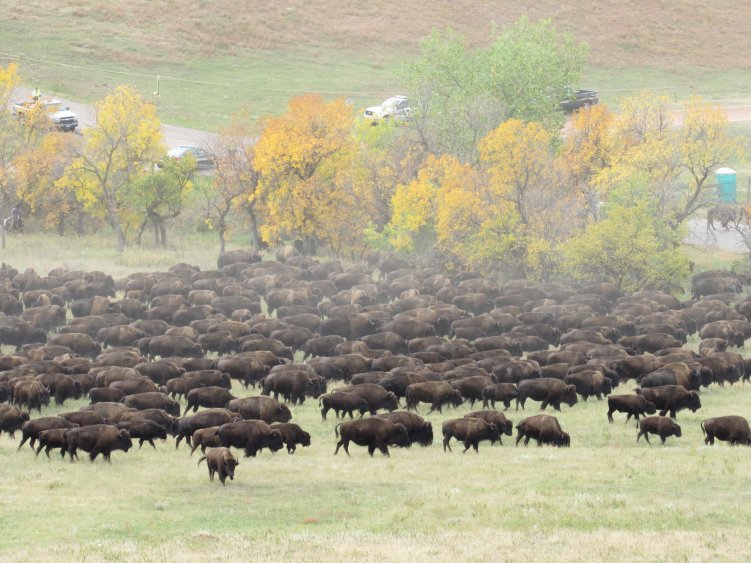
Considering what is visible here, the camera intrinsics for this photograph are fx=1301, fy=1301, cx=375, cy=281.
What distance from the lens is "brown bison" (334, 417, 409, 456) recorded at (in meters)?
30.3

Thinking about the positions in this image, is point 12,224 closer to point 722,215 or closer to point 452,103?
point 452,103

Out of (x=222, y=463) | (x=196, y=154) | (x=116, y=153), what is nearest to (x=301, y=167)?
(x=116, y=153)

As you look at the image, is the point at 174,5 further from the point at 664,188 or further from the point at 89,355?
the point at 89,355

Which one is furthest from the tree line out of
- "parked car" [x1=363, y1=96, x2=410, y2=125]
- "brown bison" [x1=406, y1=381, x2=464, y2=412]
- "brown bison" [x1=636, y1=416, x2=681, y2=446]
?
"brown bison" [x1=636, y1=416, x2=681, y2=446]

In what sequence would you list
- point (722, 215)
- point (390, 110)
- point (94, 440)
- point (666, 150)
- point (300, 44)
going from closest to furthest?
point (94, 440), point (666, 150), point (722, 215), point (390, 110), point (300, 44)

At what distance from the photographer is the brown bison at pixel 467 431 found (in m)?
30.9

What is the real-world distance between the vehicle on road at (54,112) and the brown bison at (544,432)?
58.1 meters

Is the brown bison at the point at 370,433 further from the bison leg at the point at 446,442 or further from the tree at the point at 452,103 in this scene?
the tree at the point at 452,103

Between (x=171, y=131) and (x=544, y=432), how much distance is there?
6570 cm

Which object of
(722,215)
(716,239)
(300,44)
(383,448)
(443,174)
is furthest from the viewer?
(300,44)

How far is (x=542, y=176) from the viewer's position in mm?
A: 67312

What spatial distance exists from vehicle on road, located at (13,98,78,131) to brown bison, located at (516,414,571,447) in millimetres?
58087

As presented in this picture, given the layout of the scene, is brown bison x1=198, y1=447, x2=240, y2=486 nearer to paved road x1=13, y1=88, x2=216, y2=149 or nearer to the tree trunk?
the tree trunk

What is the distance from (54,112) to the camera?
278 ft
